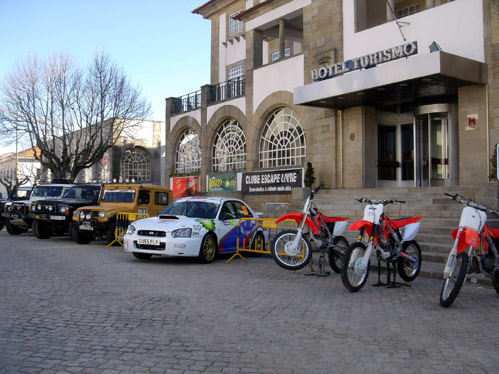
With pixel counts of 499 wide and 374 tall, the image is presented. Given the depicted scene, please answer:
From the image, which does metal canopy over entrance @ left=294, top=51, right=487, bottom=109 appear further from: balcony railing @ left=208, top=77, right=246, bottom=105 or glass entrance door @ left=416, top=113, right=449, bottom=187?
balcony railing @ left=208, top=77, right=246, bottom=105

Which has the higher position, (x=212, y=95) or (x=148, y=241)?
(x=212, y=95)

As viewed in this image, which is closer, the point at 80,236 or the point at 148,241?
the point at 148,241

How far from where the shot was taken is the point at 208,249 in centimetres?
1136

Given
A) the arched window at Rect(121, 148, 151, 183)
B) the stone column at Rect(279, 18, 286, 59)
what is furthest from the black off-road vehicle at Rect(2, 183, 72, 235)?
the arched window at Rect(121, 148, 151, 183)

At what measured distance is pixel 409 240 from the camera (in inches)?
342

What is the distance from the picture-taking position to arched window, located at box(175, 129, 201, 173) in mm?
27938

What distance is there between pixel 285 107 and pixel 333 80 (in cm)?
545

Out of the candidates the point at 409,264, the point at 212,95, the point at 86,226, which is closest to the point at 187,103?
the point at 212,95

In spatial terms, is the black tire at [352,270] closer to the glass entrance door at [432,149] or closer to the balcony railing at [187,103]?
the glass entrance door at [432,149]

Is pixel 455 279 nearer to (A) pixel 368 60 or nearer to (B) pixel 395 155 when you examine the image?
(A) pixel 368 60

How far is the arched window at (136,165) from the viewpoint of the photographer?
39.5 metres

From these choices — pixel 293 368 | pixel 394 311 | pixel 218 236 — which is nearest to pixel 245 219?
pixel 218 236

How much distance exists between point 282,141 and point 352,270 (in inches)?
577

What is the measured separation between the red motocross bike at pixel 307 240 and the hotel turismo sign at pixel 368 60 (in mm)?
7915
